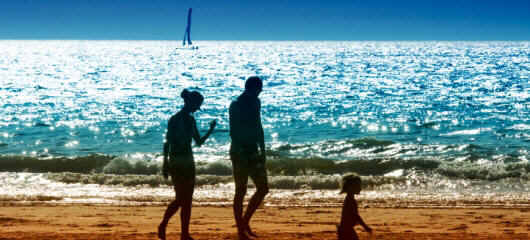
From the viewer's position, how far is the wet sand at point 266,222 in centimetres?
871

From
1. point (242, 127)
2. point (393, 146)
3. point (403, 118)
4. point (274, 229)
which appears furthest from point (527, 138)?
point (242, 127)

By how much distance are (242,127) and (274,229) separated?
2.40 m

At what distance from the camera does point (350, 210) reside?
746cm

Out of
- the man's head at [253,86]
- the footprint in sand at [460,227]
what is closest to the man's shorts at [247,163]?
the man's head at [253,86]

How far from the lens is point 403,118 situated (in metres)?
32.0

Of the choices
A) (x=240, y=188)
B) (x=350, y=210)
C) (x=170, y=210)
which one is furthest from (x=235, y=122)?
(x=350, y=210)

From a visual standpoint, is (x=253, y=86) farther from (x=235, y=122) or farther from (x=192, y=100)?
(x=192, y=100)

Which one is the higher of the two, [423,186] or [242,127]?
[242,127]

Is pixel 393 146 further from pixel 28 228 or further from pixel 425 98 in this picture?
pixel 425 98

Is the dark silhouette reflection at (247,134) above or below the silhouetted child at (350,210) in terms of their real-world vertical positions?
above

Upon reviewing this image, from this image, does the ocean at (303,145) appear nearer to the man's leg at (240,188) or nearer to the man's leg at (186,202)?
the man's leg at (240,188)

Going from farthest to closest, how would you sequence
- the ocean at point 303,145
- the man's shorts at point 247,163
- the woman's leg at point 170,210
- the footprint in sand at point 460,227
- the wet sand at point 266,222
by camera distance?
the ocean at point 303,145
the footprint in sand at point 460,227
the wet sand at point 266,222
the man's shorts at point 247,163
the woman's leg at point 170,210

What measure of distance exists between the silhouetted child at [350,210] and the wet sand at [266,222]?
801mm

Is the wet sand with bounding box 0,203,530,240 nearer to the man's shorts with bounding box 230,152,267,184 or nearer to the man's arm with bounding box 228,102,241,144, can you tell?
the man's shorts with bounding box 230,152,267,184
